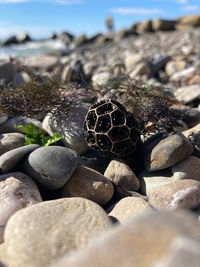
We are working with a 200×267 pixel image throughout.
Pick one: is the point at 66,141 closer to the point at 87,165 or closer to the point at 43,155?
the point at 87,165

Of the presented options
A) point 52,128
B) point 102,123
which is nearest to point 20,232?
point 102,123

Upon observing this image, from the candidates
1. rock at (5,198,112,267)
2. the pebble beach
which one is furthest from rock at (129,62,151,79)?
rock at (5,198,112,267)

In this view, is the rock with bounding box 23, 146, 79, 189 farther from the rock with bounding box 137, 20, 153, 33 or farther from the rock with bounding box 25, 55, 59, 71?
the rock with bounding box 137, 20, 153, 33

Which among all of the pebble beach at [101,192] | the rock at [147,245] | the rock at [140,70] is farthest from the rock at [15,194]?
the rock at [140,70]

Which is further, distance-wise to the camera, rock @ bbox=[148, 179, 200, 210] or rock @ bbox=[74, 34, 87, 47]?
rock @ bbox=[74, 34, 87, 47]

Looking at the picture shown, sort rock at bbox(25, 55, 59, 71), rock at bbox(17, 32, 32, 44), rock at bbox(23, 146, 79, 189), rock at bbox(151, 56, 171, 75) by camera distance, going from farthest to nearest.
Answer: rock at bbox(17, 32, 32, 44), rock at bbox(25, 55, 59, 71), rock at bbox(151, 56, 171, 75), rock at bbox(23, 146, 79, 189)

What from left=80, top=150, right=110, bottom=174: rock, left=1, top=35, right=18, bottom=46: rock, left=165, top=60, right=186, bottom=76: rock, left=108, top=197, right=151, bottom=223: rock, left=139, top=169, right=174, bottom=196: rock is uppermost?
left=165, top=60, right=186, bottom=76: rock

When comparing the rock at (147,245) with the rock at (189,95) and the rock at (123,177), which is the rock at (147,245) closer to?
the rock at (123,177)
